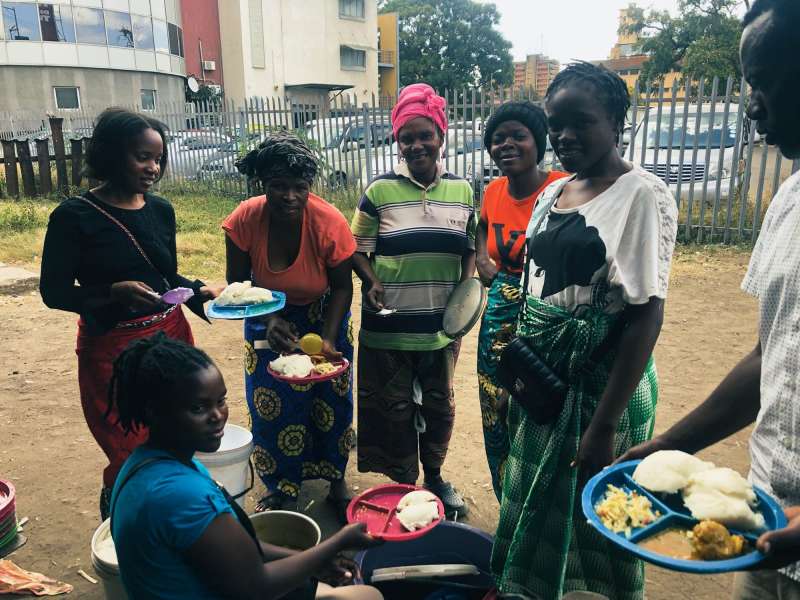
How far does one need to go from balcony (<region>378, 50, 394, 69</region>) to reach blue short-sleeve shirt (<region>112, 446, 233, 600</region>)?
4025 centimetres

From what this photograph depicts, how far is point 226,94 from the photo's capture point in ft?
101

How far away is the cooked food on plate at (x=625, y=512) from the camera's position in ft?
4.62

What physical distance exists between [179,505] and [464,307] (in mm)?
1791

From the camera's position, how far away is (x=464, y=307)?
3008 mm

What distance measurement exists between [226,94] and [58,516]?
3057 centimetres

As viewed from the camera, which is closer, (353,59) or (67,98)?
(67,98)

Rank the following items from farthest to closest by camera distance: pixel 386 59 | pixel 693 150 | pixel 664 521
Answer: pixel 386 59 → pixel 693 150 → pixel 664 521

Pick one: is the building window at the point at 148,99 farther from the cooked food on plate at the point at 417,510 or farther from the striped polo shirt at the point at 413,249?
the cooked food on plate at the point at 417,510

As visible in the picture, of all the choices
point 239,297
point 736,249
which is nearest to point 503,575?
point 239,297

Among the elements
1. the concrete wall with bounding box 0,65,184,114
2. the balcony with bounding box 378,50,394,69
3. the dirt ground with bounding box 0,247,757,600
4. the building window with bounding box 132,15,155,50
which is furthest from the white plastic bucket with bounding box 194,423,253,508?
the balcony with bounding box 378,50,394,69

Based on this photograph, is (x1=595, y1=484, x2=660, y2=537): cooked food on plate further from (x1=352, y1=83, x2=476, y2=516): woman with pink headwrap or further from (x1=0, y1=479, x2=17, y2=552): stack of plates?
(x1=0, y1=479, x2=17, y2=552): stack of plates

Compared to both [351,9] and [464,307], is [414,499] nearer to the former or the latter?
[464,307]

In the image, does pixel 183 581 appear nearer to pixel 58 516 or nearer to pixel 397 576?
pixel 397 576

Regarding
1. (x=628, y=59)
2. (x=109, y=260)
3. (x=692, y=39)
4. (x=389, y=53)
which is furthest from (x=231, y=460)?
(x=628, y=59)
